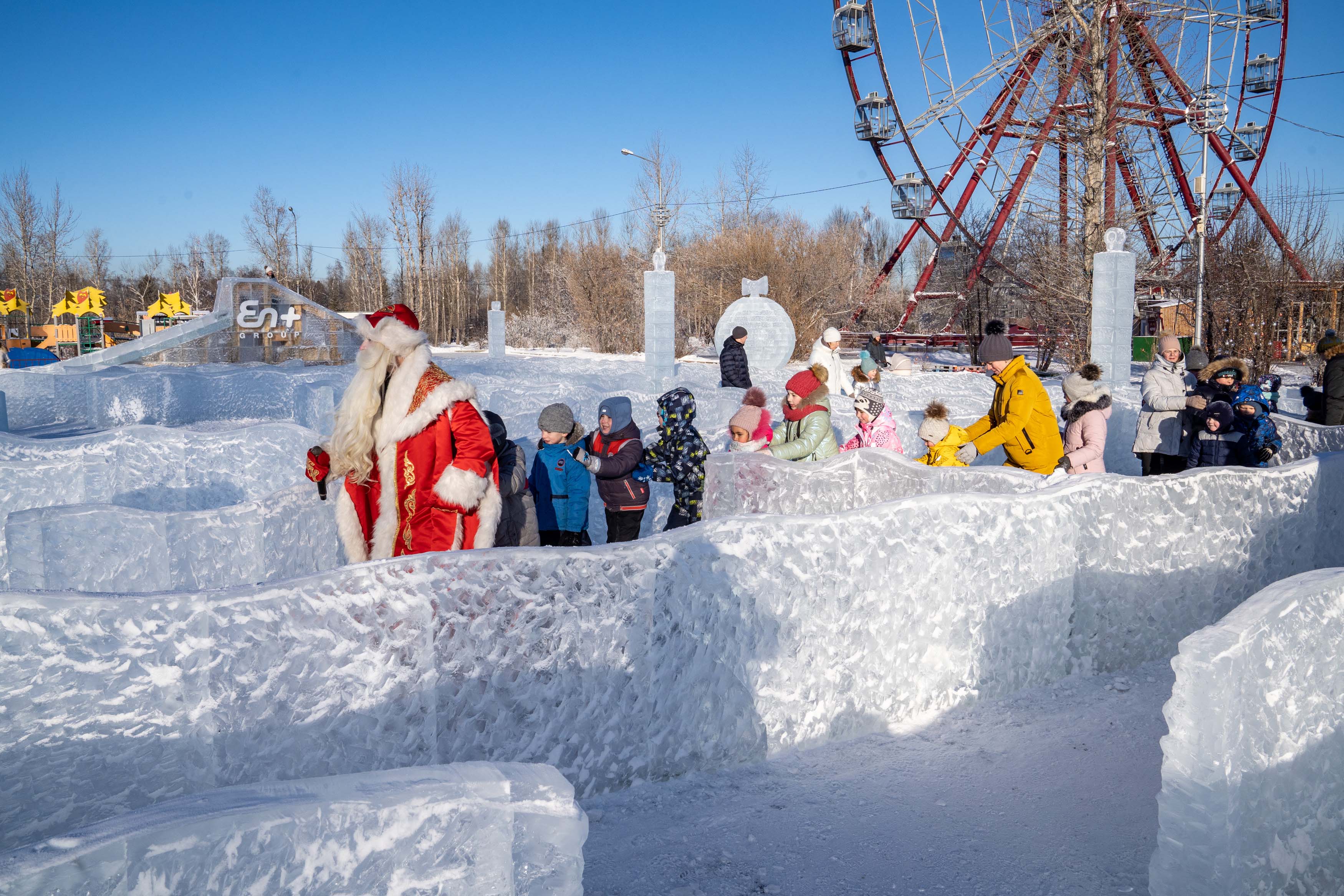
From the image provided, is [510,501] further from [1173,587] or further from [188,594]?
[1173,587]

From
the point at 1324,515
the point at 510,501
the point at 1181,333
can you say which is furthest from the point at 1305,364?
the point at 510,501

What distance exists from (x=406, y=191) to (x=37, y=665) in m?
46.0

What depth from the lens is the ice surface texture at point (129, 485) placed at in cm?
341

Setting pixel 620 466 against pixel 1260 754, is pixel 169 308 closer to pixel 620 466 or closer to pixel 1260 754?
pixel 620 466

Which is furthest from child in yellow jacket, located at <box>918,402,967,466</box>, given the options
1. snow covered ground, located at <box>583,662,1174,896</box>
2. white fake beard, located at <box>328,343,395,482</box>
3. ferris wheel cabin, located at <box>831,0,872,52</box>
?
ferris wheel cabin, located at <box>831,0,872,52</box>

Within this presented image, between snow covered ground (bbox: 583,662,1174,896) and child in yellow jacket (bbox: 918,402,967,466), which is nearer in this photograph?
snow covered ground (bbox: 583,662,1174,896)

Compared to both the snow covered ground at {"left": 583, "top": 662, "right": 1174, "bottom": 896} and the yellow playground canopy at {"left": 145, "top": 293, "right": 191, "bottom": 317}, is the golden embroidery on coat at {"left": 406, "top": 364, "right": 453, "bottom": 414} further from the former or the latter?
the yellow playground canopy at {"left": 145, "top": 293, "right": 191, "bottom": 317}

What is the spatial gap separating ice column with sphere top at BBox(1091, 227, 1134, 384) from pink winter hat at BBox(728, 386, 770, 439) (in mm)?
6677

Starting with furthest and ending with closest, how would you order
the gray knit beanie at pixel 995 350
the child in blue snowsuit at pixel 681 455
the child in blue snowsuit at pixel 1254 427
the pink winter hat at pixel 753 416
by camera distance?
the child in blue snowsuit at pixel 1254 427 → the pink winter hat at pixel 753 416 → the child in blue snowsuit at pixel 681 455 → the gray knit beanie at pixel 995 350

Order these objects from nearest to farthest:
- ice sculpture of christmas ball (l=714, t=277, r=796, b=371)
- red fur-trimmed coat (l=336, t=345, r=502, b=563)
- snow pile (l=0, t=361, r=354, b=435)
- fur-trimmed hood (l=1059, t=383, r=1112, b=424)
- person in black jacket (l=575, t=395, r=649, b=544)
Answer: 1. red fur-trimmed coat (l=336, t=345, r=502, b=563)
2. person in black jacket (l=575, t=395, r=649, b=544)
3. fur-trimmed hood (l=1059, t=383, r=1112, b=424)
4. snow pile (l=0, t=361, r=354, b=435)
5. ice sculpture of christmas ball (l=714, t=277, r=796, b=371)

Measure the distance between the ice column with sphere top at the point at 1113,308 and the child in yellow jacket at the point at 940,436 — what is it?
6.30 metres

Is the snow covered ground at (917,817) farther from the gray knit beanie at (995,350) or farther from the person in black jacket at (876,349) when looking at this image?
the person in black jacket at (876,349)

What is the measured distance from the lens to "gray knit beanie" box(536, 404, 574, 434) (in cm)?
413

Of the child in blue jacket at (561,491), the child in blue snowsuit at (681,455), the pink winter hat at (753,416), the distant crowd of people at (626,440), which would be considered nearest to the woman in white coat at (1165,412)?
the distant crowd of people at (626,440)
